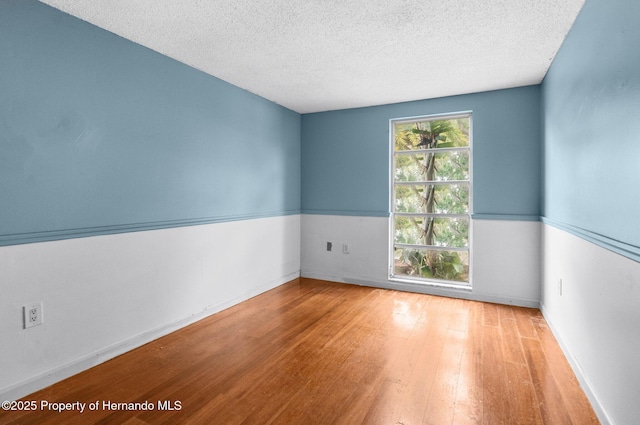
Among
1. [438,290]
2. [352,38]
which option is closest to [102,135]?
[352,38]

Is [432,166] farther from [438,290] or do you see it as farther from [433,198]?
[438,290]

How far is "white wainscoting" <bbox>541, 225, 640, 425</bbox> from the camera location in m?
1.50

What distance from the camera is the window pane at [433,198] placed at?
4184mm

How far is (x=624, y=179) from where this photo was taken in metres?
1.55

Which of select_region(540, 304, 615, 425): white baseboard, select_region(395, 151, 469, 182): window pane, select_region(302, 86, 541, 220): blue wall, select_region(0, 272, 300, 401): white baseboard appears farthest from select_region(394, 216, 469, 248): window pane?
select_region(0, 272, 300, 401): white baseboard

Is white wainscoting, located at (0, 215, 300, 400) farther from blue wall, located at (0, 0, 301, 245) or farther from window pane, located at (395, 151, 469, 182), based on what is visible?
window pane, located at (395, 151, 469, 182)

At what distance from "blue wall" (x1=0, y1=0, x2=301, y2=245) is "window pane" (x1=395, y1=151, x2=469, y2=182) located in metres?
2.07

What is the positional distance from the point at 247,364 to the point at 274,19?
2402 millimetres

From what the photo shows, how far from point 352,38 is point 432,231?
8.61ft

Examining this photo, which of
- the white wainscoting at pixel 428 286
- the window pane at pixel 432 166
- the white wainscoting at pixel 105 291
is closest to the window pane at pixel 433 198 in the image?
the window pane at pixel 432 166

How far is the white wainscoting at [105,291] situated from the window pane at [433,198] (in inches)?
82.3

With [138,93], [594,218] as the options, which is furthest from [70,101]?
[594,218]

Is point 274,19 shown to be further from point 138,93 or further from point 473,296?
point 473,296

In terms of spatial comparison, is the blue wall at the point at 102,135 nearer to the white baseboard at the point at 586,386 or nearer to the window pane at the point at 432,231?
the window pane at the point at 432,231
